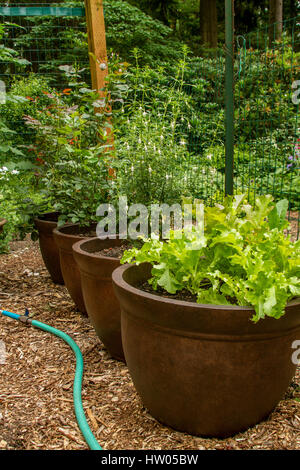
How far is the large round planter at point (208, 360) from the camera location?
129 centimetres

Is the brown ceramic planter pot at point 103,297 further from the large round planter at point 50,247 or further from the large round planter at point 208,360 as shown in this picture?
the large round planter at point 50,247

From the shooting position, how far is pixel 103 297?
2.00m

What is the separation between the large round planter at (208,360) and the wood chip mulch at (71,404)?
74mm

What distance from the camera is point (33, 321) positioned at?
2484 mm

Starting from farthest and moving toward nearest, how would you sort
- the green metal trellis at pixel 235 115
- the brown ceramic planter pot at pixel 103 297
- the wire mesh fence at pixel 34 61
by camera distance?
the wire mesh fence at pixel 34 61 → the green metal trellis at pixel 235 115 → the brown ceramic planter pot at pixel 103 297

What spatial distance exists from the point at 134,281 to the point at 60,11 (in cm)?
354

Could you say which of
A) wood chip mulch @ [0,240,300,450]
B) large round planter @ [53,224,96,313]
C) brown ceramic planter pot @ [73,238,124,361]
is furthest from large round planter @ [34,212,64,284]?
brown ceramic planter pot @ [73,238,124,361]

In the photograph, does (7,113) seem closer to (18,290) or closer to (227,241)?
(18,290)

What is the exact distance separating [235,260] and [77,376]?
967 mm

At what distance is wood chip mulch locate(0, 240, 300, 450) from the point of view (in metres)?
1.48

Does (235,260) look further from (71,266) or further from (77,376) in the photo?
(71,266)

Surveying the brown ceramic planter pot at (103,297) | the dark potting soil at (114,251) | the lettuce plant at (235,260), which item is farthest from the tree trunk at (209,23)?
the lettuce plant at (235,260)

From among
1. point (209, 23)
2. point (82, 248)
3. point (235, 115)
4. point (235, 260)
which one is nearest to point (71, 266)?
point (82, 248)

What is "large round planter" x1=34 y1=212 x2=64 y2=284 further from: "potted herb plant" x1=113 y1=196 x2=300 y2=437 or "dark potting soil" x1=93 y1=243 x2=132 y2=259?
"potted herb plant" x1=113 y1=196 x2=300 y2=437
